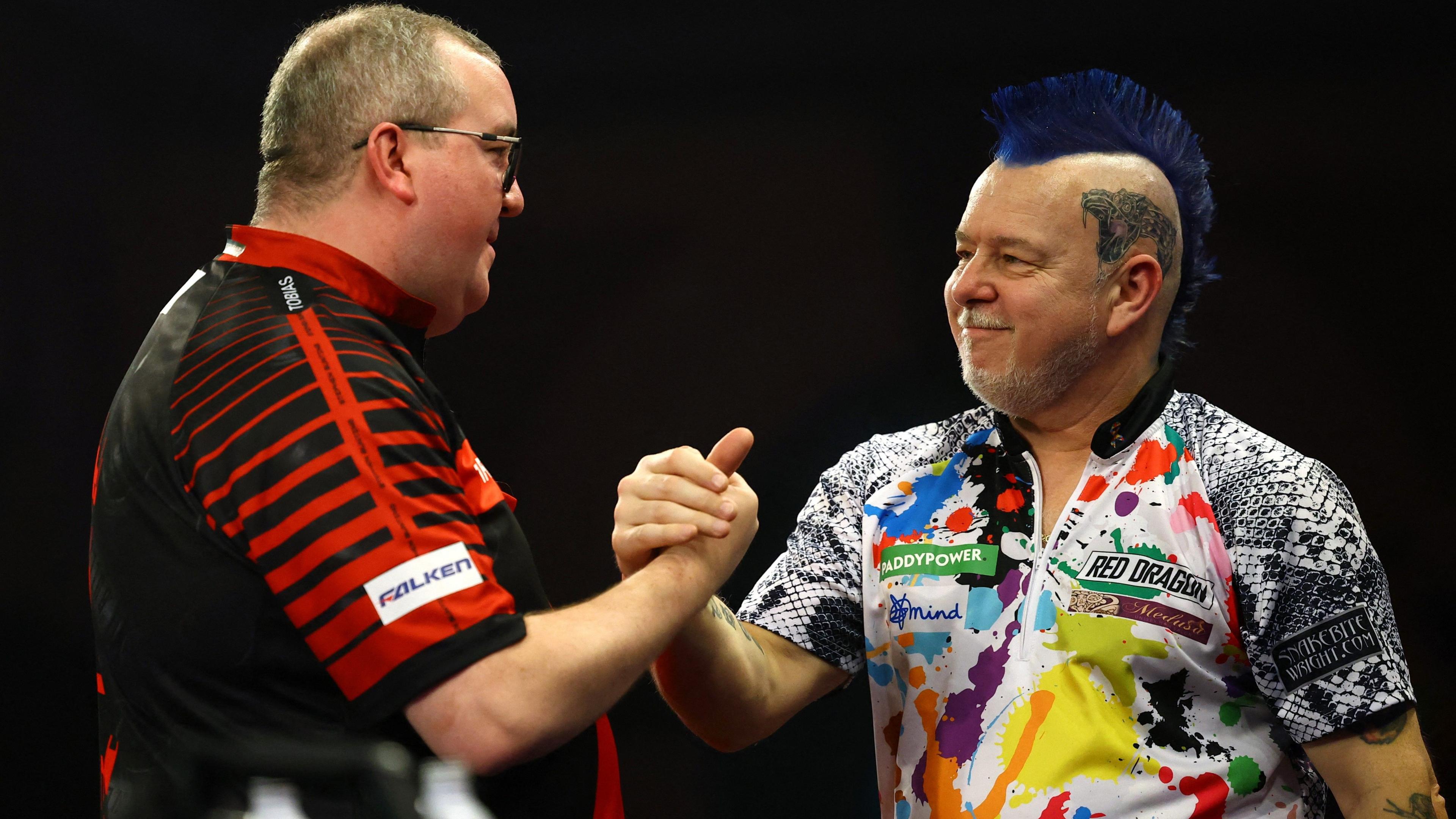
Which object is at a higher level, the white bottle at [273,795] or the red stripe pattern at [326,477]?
the red stripe pattern at [326,477]

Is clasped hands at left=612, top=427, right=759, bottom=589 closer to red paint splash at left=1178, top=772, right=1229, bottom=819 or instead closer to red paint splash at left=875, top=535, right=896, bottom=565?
red paint splash at left=875, top=535, right=896, bottom=565

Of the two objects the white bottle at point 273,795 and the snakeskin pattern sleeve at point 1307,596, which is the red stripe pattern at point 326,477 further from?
the snakeskin pattern sleeve at point 1307,596

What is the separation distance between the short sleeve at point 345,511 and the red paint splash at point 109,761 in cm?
29

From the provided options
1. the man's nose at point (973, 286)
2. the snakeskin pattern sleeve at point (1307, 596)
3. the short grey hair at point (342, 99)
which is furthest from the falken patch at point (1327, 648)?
the short grey hair at point (342, 99)

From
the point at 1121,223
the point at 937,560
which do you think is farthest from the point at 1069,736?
the point at 1121,223

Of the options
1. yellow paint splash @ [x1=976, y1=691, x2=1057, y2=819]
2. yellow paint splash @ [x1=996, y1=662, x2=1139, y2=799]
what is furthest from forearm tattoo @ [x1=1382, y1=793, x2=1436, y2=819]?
yellow paint splash @ [x1=976, y1=691, x2=1057, y2=819]

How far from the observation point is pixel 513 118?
4.63 feet

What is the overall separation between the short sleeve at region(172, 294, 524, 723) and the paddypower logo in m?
0.76

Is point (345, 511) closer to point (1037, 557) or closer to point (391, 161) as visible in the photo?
point (391, 161)

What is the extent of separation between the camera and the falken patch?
1.42 metres

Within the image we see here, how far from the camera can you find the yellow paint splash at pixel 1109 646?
1.48m

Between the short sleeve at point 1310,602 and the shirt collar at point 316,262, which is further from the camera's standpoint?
the short sleeve at point 1310,602

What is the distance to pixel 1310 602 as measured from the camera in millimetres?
1450

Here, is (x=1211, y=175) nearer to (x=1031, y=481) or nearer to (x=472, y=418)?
(x=1031, y=481)
